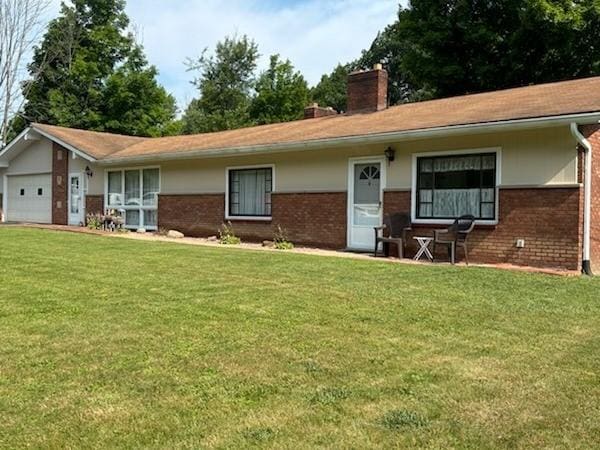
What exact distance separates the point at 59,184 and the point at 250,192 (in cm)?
971

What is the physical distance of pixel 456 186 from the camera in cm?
1212

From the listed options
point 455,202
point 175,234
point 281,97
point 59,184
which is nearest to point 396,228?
point 455,202

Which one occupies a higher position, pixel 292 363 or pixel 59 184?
pixel 59 184

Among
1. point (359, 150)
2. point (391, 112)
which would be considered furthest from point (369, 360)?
point (391, 112)

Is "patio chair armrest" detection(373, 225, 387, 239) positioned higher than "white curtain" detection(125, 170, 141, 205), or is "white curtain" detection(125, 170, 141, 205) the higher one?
"white curtain" detection(125, 170, 141, 205)

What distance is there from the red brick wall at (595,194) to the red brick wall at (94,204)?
50.7ft

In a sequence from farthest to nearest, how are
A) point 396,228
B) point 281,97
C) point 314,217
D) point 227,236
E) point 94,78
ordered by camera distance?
point 281,97, point 94,78, point 227,236, point 314,217, point 396,228

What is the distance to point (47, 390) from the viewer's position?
3.83 metres

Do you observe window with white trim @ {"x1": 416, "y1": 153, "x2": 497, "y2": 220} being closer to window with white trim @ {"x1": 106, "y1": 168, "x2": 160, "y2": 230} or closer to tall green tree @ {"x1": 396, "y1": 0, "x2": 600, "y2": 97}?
window with white trim @ {"x1": 106, "y1": 168, "x2": 160, "y2": 230}

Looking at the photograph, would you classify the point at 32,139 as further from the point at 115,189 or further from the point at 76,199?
the point at 115,189

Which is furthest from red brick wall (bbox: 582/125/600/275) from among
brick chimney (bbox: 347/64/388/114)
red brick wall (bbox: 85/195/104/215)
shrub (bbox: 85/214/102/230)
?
red brick wall (bbox: 85/195/104/215)

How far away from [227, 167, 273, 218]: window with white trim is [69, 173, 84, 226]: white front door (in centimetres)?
749

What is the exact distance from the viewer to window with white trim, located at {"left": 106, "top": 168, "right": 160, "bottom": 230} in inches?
760

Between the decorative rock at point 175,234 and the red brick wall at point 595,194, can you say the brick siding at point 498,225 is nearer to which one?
the red brick wall at point 595,194
